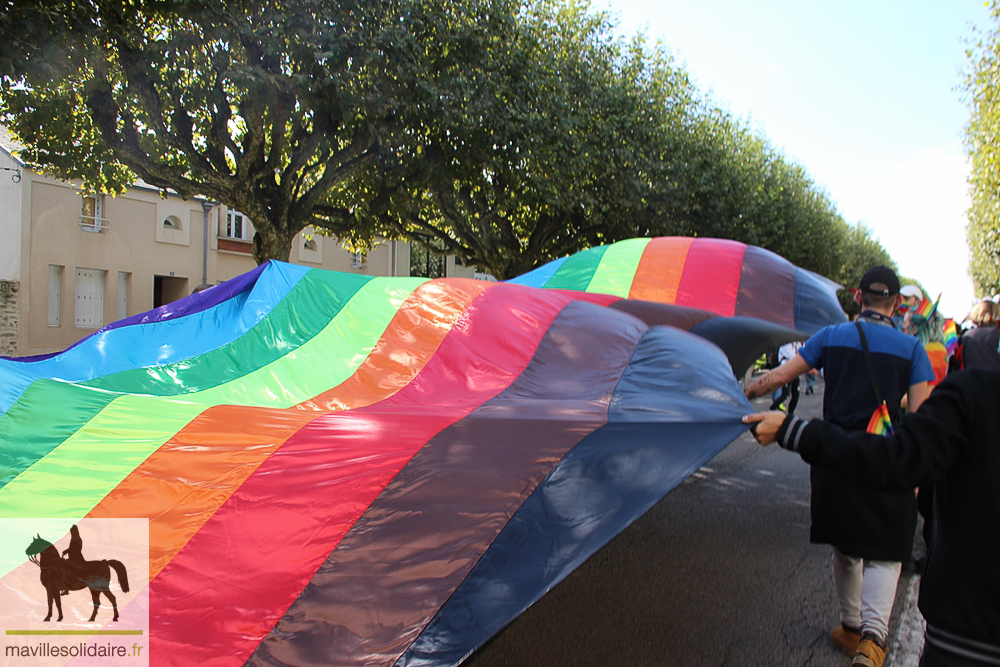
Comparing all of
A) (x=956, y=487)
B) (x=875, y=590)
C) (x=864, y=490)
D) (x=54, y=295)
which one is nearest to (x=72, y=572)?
(x=956, y=487)

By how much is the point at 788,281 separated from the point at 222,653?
20.7 ft

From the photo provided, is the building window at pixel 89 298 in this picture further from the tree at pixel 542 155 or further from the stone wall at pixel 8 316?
the tree at pixel 542 155

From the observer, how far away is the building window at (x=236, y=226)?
27.2 meters

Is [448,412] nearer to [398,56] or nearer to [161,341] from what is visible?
[161,341]

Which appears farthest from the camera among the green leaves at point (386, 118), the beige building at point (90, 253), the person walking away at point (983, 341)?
the beige building at point (90, 253)

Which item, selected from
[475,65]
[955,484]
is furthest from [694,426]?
[475,65]

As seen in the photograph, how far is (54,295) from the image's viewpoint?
2217 centimetres

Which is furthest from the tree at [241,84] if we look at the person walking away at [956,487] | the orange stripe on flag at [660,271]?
the person walking away at [956,487]

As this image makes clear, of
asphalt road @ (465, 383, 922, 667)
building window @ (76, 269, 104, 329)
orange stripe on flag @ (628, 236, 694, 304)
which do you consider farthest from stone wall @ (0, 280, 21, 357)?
asphalt road @ (465, 383, 922, 667)

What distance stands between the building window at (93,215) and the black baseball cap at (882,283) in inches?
1010

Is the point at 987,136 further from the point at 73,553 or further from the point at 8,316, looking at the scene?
the point at 8,316

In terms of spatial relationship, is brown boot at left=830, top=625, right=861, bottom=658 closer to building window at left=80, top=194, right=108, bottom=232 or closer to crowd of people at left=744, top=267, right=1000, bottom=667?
crowd of people at left=744, top=267, right=1000, bottom=667

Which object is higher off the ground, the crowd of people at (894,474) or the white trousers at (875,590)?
the crowd of people at (894,474)

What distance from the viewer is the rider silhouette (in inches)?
94.7
